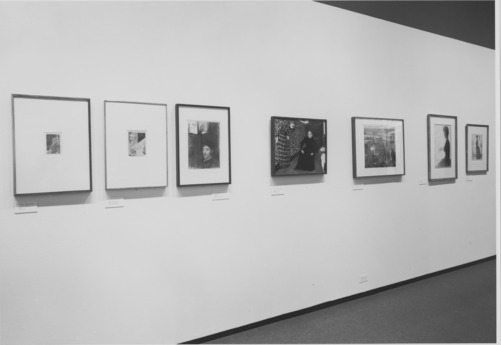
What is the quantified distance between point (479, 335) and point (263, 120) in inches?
125

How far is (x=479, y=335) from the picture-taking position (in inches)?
141

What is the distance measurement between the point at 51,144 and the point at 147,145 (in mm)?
786

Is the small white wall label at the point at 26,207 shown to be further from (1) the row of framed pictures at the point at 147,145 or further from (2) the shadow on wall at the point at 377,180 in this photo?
(2) the shadow on wall at the point at 377,180

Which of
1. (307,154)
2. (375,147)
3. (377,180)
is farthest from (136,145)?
(377,180)

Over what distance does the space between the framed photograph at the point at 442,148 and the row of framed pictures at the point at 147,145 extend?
987mm

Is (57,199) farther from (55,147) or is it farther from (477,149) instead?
(477,149)

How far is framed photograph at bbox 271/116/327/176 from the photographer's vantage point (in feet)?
13.1

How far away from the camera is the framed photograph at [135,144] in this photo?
313 centimetres

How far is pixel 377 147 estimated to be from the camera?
4.84 meters

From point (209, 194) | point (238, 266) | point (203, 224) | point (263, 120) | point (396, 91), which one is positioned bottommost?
point (238, 266)

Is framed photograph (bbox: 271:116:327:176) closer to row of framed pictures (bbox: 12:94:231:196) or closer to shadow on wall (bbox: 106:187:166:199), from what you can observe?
row of framed pictures (bbox: 12:94:231:196)

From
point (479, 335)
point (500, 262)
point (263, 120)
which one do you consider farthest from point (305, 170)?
point (500, 262)

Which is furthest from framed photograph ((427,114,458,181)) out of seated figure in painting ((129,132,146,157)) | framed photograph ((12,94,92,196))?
framed photograph ((12,94,92,196))

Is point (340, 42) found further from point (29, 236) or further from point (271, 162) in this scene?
point (29, 236)
